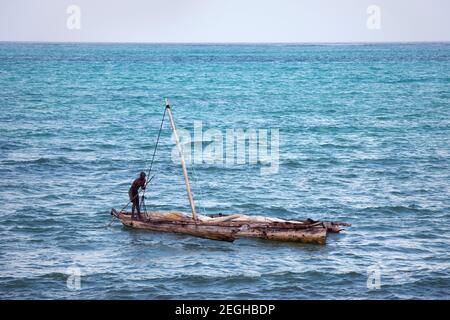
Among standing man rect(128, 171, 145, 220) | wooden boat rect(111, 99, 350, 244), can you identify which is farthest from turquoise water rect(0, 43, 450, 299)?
standing man rect(128, 171, 145, 220)

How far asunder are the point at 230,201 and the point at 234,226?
6.74 meters

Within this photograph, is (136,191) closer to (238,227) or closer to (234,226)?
(234,226)

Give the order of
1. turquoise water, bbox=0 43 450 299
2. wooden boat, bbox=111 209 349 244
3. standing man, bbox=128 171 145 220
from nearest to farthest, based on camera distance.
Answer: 1. turquoise water, bbox=0 43 450 299
2. wooden boat, bbox=111 209 349 244
3. standing man, bbox=128 171 145 220

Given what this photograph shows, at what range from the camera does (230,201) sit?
33875 mm

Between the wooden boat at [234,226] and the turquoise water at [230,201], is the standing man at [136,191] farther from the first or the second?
the turquoise water at [230,201]

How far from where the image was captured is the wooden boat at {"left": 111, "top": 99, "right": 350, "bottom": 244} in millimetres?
26438

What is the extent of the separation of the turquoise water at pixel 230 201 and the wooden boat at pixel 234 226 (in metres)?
0.37

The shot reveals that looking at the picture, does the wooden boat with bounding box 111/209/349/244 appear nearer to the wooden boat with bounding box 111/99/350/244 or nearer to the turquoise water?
the wooden boat with bounding box 111/99/350/244

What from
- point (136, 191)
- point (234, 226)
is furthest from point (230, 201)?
point (234, 226)

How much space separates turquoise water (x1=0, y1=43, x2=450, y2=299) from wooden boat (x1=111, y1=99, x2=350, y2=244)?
0.37 meters

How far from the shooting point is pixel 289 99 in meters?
87.8

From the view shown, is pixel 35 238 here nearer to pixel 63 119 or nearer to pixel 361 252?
pixel 361 252

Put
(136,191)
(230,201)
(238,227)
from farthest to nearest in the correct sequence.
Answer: (230,201) → (136,191) → (238,227)
